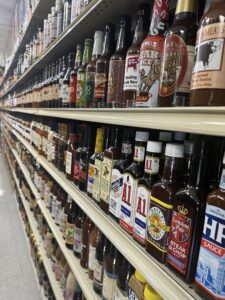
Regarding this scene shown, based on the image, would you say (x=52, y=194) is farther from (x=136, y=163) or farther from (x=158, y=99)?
(x=158, y=99)

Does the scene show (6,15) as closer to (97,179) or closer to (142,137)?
(97,179)

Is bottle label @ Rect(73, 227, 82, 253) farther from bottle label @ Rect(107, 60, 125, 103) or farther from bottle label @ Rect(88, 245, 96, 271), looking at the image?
bottle label @ Rect(107, 60, 125, 103)

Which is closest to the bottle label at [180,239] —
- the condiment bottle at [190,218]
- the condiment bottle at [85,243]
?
the condiment bottle at [190,218]

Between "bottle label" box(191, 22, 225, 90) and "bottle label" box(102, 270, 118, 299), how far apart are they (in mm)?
724

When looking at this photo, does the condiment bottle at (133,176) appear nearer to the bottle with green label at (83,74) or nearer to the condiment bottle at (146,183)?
the condiment bottle at (146,183)

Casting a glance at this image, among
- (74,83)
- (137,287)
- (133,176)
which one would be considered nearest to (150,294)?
(137,287)

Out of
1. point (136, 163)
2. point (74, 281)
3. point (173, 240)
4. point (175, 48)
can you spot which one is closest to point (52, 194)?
point (74, 281)

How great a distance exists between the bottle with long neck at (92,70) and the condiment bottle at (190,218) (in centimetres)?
62

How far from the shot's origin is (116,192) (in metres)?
0.91

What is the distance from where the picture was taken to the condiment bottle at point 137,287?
0.77m

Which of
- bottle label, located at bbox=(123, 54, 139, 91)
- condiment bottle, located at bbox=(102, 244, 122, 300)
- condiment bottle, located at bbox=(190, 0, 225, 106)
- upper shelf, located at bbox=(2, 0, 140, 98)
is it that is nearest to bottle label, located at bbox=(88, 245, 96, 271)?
condiment bottle, located at bbox=(102, 244, 122, 300)

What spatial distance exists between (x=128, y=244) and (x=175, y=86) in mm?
455

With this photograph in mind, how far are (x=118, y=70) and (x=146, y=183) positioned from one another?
40 centimetres

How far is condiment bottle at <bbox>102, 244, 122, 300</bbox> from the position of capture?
0.96 metres
